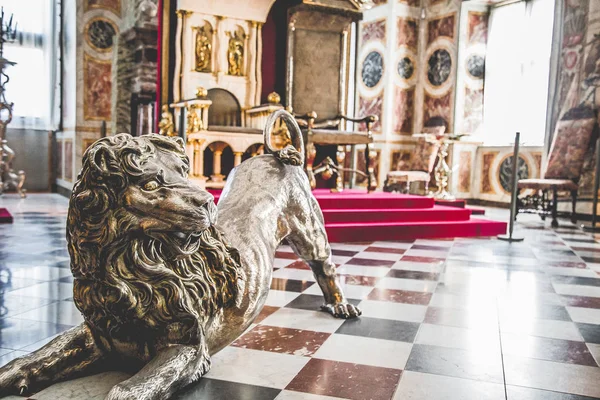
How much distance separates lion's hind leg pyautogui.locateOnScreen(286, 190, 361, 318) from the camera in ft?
7.13

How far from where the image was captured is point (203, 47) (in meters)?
6.69

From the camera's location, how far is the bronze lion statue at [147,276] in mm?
1309

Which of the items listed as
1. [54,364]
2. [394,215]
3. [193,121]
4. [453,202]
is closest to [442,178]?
[453,202]

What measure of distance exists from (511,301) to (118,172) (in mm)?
2229

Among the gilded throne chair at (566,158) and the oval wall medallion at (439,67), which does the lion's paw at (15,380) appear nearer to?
the gilded throne chair at (566,158)

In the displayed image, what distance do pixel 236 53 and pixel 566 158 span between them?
4.68m

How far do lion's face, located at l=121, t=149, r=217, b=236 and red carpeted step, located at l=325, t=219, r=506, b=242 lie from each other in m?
3.55

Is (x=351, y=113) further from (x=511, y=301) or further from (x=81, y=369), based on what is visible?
(x=81, y=369)

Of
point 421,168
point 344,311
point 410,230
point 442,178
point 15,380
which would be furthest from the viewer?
point 421,168

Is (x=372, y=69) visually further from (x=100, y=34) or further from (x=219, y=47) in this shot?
(x=219, y=47)

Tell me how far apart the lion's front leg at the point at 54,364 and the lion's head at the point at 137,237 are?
0.11m

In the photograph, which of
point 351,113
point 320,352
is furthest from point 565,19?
point 320,352

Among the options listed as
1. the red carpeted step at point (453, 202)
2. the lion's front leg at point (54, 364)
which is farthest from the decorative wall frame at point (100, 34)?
the lion's front leg at point (54, 364)

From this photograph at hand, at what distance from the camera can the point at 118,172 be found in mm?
1295
